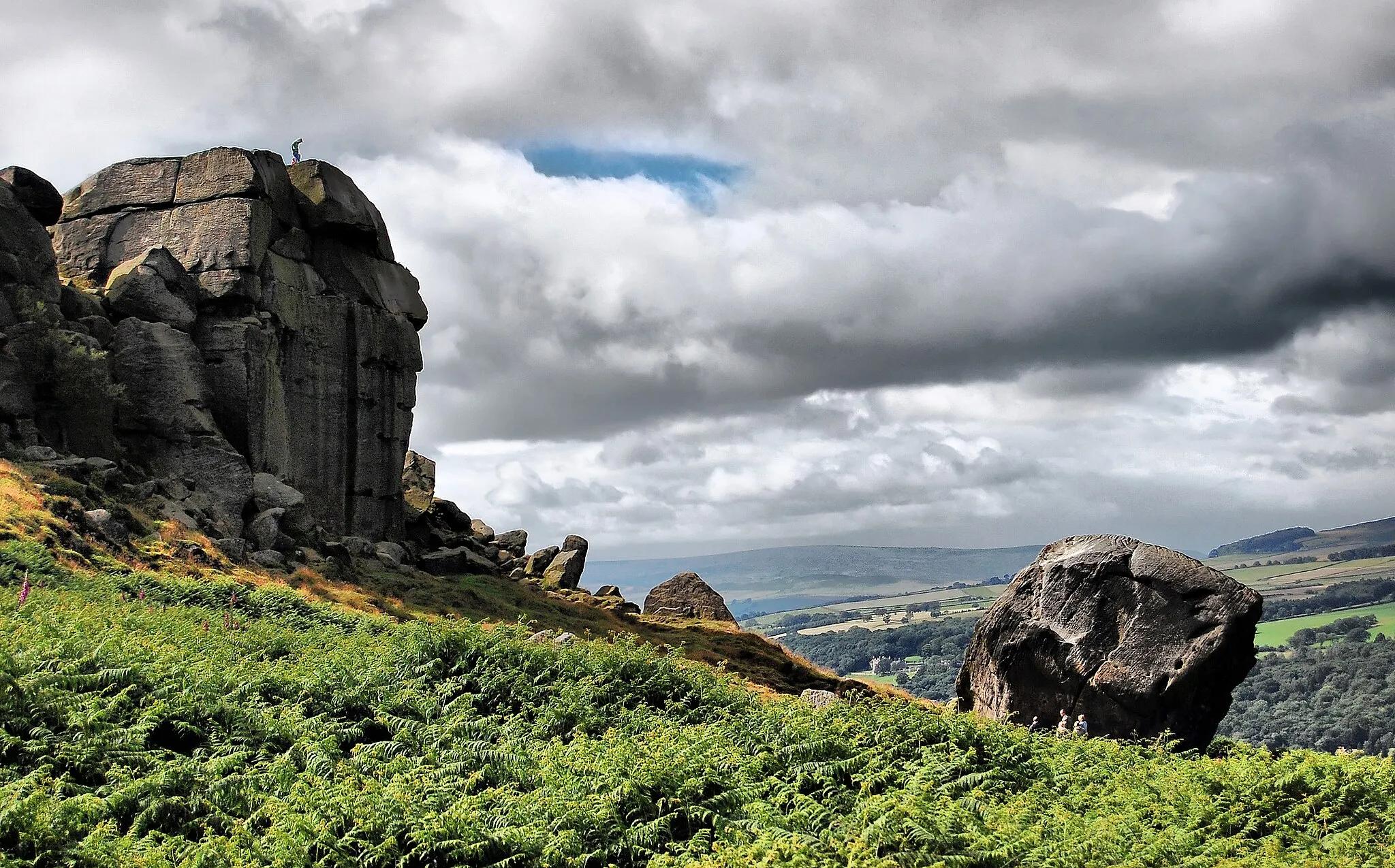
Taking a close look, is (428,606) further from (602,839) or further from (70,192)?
(602,839)

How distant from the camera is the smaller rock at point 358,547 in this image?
53.6m

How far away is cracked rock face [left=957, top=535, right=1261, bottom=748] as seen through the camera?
2719cm

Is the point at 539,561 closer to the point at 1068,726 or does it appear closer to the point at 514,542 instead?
the point at 514,542

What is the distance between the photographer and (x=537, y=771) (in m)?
16.0

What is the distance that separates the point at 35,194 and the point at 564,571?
114 ft

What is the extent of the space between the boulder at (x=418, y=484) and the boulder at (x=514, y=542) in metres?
5.86

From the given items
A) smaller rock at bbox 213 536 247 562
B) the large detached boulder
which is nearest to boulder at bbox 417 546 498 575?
the large detached boulder

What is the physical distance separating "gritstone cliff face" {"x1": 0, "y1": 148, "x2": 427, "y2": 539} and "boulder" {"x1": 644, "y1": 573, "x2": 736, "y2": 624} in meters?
16.8

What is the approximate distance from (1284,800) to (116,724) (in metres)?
17.3

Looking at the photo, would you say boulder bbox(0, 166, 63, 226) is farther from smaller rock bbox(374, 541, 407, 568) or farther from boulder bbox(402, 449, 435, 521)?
boulder bbox(402, 449, 435, 521)

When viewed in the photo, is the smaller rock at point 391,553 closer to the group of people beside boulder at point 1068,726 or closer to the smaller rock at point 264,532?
the smaller rock at point 264,532

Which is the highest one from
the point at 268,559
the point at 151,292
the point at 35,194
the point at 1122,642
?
the point at 35,194

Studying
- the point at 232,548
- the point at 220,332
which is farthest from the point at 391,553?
the point at 232,548

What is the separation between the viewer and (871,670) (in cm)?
18062
